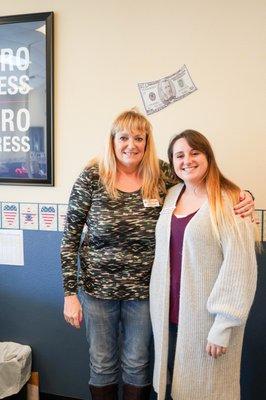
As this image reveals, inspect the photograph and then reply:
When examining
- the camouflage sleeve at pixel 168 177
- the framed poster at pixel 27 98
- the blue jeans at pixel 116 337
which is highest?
the framed poster at pixel 27 98

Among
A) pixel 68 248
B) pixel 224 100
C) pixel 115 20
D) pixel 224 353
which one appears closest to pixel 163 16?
pixel 115 20

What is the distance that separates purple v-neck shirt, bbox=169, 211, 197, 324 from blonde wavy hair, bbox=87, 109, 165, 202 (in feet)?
0.57

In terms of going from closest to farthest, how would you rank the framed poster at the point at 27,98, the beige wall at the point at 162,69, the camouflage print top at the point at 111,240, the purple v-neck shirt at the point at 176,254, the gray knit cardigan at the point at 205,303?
the gray knit cardigan at the point at 205,303, the purple v-neck shirt at the point at 176,254, the camouflage print top at the point at 111,240, the beige wall at the point at 162,69, the framed poster at the point at 27,98

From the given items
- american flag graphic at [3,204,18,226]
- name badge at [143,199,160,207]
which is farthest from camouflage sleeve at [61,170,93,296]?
american flag graphic at [3,204,18,226]

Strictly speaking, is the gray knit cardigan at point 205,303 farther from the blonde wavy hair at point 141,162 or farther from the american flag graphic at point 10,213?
the american flag graphic at point 10,213

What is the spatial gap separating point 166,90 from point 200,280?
0.94 metres

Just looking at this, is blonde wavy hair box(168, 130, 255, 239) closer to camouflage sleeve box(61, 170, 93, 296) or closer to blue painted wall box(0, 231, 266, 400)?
camouflage sleeve box(61, 170, 93, 296)

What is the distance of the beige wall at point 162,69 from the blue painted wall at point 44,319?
13.3 inches

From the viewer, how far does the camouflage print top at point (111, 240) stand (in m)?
1.38

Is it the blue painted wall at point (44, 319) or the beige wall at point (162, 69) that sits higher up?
the beige wall at point (162, 69)

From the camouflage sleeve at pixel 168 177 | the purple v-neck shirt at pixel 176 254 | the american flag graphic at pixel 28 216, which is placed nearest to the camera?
the purple v-neck shirt at pixel 176 254

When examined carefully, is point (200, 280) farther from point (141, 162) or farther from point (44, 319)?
point (44, 319)

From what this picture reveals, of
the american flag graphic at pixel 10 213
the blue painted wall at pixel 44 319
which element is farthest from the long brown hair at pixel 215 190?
the american flag graphic at pixel 10 213

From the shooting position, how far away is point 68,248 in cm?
145
